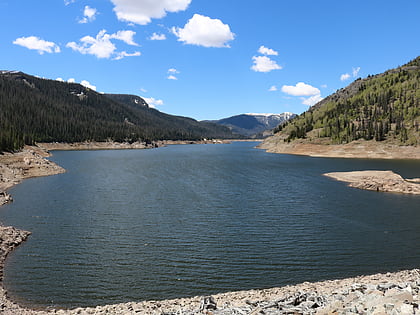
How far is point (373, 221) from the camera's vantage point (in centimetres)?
3788

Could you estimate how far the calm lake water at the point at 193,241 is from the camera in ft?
72.3

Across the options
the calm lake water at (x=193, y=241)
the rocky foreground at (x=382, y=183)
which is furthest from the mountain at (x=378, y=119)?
the calm lake water at (x=193, y=241)

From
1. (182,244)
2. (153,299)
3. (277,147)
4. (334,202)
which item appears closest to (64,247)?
(182,244)

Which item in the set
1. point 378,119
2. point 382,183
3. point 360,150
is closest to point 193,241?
point 382,183

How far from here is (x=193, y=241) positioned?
1196 inches

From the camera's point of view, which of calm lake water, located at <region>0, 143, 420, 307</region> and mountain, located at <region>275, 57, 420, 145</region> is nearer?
calm lake water, located at <region>0, 143, 420, 307</region>

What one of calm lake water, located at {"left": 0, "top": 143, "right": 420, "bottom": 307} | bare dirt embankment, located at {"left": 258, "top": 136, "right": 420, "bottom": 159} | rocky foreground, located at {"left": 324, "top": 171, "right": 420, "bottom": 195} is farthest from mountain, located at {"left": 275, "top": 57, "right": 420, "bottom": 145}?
calm lake water, located at {"left": 0, "top": 143, "right": 420, "bottom": 307}

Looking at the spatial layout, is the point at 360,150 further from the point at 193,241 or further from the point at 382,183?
the point at 193,241

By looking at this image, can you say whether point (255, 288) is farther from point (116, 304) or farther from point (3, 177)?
point (3, 177)

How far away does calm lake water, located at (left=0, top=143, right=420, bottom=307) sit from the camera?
867 inches

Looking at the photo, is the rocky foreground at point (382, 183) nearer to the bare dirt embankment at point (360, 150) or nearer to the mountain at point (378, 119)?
the bare dirt embankment at point (360, 150)

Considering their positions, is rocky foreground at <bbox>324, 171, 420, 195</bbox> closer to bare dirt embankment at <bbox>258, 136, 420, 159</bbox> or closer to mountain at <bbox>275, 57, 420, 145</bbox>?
bare dirt embankment at <bbox>258, 136, 420, 159</bbox>

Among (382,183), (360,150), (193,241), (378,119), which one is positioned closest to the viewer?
(193,241)

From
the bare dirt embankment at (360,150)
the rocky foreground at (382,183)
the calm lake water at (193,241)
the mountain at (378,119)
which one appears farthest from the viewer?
the mountain at (378,119)
